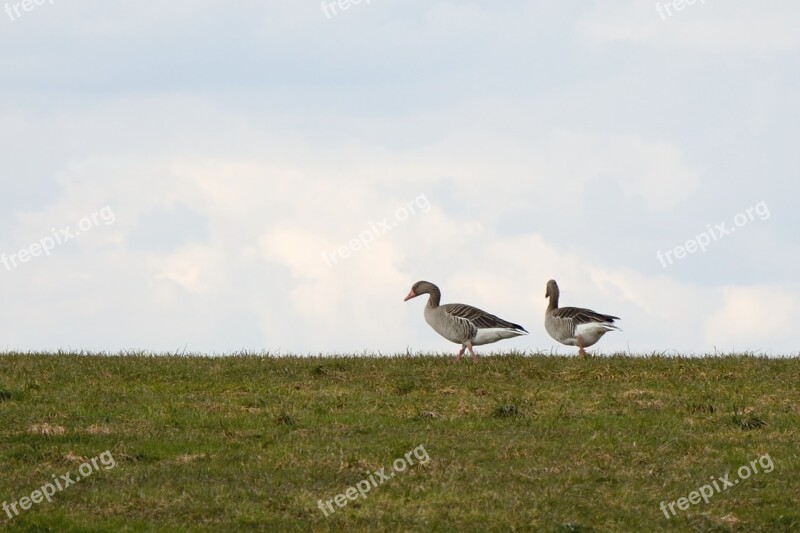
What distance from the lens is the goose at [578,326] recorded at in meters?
28.2

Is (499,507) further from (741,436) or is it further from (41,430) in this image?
(41,430)

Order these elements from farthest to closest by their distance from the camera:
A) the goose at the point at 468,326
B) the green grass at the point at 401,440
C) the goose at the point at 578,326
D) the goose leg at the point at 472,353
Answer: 1. the goose at the point at 578,326
2. the goose at the point at 468,326
3. the goose leg at the point at 472,353
4. the green grass at the point at 401,440

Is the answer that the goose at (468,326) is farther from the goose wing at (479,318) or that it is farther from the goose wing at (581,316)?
the goose wing at (581,316)

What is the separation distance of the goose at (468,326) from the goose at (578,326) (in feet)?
5.28

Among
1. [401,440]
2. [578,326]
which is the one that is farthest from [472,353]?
[401,440]

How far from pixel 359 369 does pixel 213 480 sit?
27.9ft

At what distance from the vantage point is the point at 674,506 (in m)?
15.8

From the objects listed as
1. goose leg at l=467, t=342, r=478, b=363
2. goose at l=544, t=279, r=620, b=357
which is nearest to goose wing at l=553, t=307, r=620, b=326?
goose at l=544, t=279, r=620, b=357

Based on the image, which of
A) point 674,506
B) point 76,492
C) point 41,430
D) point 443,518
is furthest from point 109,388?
point 674,506

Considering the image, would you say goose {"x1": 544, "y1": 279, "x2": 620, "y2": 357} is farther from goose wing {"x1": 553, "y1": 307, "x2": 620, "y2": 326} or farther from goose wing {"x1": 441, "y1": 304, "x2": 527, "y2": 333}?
goose wing {"x1": 441, "y1": 304, "x2": 527, "y2": 333}

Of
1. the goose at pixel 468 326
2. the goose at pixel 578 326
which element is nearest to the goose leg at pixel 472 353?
the goose at pixel 468 326

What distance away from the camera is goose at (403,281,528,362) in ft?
89.0

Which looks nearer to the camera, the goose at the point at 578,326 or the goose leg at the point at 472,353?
the goose leg at the point at 472,353

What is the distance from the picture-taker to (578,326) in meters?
28.3
